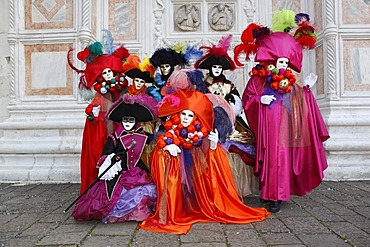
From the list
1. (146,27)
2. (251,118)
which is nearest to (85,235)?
(251,118)

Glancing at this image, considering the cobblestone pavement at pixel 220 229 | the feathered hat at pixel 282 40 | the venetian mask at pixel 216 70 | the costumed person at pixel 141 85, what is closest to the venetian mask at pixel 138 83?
the costumed person at pixel 141 85

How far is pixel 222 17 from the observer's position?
6262 millimetres

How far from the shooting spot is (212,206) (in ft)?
10.6

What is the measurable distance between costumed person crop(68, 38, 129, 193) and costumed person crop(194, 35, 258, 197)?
97cm

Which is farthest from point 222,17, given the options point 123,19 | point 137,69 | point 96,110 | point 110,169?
point 110,169

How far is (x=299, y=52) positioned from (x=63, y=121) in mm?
3737

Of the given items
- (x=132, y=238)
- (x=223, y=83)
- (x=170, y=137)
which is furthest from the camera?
(x=223, y=83)

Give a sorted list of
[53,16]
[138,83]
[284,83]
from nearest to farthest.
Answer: [284,83]
[138,83]
[53,16]

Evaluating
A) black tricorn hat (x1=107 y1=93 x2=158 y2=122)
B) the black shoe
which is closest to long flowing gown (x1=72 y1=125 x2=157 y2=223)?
black tricorn hat (x1=107 y1=93 x2=158 y2=122)

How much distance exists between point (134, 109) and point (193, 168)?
0.83 meters

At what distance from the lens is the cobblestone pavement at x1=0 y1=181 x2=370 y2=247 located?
2.62 meters

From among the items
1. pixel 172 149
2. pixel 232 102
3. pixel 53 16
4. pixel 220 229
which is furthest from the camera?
pixel 53 16

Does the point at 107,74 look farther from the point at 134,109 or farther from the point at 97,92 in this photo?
the point at 134,109

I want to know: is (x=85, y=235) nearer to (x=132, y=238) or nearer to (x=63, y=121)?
(x=132, y=238)
